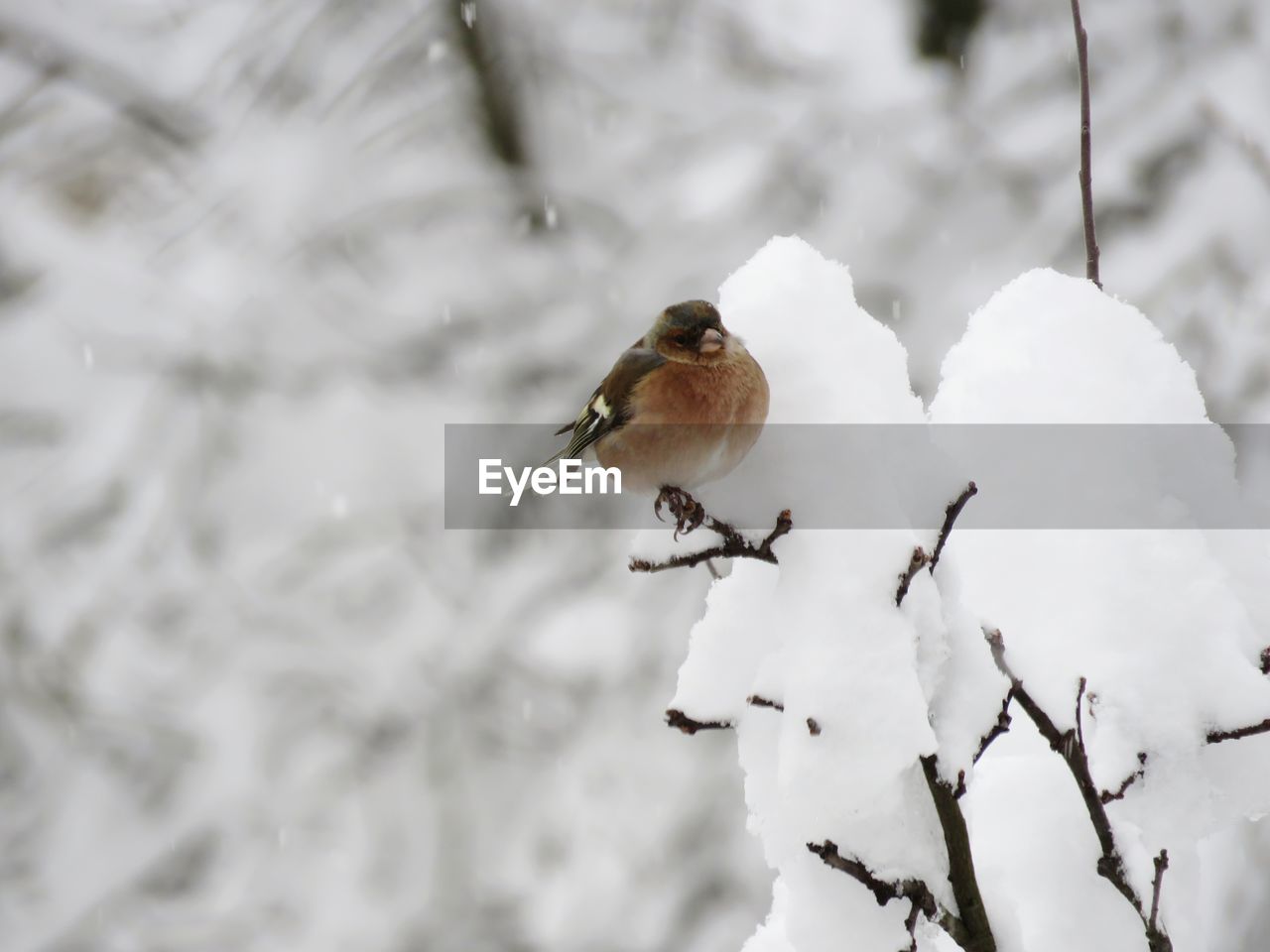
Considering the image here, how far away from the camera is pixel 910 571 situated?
3.57ft

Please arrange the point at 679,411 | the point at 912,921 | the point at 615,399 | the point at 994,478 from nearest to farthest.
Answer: the point at 912,921 < the point at 994,478 < the point at 679,411 < the point at 615,399

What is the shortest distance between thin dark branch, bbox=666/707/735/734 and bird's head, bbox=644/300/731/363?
56 centimetres

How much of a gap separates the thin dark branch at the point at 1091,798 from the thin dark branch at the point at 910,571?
16cm

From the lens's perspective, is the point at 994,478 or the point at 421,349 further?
the point at 421,349

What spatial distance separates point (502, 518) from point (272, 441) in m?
1.30

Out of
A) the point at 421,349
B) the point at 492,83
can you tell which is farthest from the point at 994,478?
the point at 492,83

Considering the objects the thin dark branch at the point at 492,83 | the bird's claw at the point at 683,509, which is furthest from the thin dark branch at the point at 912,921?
the thin dark branch at the point at 492,83

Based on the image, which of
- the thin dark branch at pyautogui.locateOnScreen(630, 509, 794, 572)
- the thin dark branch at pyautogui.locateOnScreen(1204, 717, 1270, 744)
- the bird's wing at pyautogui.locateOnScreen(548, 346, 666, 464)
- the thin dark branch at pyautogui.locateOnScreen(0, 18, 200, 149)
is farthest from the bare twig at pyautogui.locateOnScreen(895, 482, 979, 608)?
the thin dark branch at pyautogui.locateOnScreen(0, 18, 200, 149)

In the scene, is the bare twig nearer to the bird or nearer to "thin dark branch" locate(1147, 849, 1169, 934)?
the bird

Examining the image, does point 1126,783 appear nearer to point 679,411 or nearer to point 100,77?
point 679,411

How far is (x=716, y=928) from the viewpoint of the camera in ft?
18.6

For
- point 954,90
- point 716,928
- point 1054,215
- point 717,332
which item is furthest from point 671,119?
point 716,928

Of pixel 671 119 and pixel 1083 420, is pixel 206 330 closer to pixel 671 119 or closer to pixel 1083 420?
pixel 671 119

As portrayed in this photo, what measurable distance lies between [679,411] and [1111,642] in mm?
685
